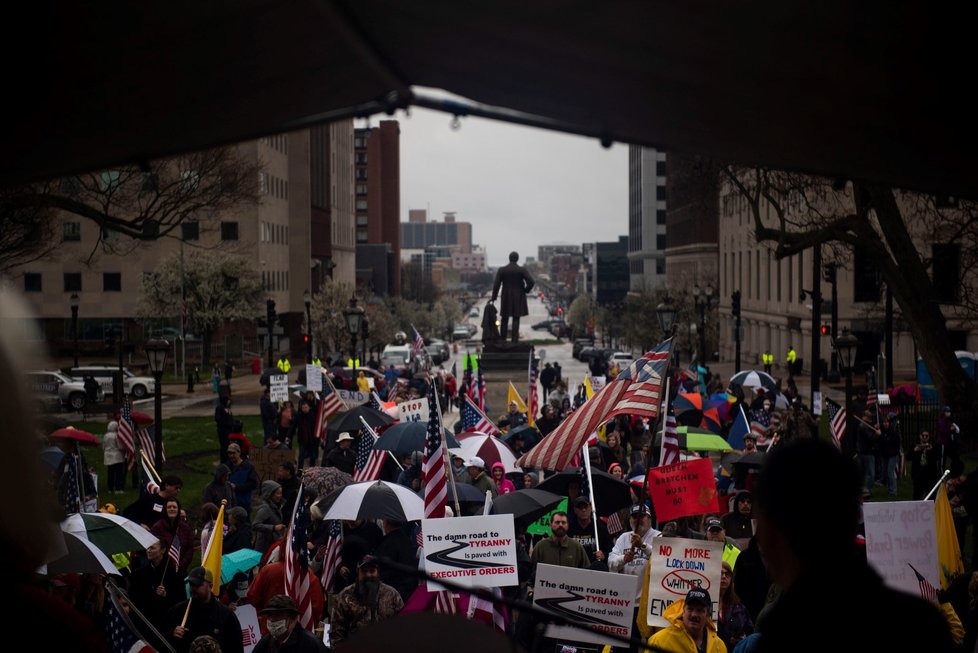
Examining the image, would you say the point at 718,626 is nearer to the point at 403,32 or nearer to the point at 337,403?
the point at 403,32

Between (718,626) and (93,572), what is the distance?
516cm

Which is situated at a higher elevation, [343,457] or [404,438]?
[404,438]

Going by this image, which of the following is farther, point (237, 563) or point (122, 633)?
point (237, 563)

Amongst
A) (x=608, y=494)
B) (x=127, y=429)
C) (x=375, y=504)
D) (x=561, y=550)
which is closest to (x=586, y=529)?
(x=608, y=494)

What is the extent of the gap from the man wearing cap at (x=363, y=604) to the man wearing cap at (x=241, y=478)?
7.83 meters

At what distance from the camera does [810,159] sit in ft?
13.6

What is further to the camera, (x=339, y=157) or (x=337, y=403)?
(x=339, y=157)

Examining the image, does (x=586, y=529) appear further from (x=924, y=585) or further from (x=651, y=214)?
(x=651, y=214)

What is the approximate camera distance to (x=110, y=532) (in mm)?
11570

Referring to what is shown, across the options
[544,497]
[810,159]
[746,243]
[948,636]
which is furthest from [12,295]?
[746,243]

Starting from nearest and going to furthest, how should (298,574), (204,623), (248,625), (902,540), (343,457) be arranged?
1. (204,623)
2. (902,540)
3. (298,574)
4. (248,625)
5. (343,457)

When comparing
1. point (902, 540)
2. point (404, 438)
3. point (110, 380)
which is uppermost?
point (902, 540)

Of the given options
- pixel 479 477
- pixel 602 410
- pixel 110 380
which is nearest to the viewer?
pixel 602 410

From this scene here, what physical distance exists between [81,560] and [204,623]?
4.15 ft
